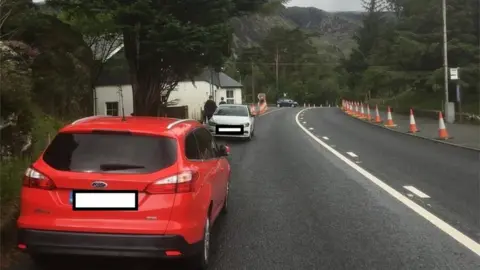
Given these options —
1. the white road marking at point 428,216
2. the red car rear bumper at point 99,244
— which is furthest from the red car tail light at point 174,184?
the white road marking at point 428,216

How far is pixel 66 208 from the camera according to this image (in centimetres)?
461

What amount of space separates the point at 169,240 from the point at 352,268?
1720mm

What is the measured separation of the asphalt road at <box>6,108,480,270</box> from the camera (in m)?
5.30

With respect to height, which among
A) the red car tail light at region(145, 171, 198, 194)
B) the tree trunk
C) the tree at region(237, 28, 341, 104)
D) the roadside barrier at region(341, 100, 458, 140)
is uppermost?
Answer: the tree at region(237, 28, 341, 104)

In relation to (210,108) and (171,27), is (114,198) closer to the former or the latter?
(171,27)

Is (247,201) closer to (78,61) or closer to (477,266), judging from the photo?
(477,266)

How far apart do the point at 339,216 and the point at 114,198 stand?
11.7 ft

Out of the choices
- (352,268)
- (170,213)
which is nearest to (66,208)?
(170,213)

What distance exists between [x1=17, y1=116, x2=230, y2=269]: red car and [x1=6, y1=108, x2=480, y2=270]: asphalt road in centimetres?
66

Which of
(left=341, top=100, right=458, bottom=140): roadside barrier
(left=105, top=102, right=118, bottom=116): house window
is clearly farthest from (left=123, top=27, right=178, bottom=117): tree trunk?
(left=105, top=102, right=118, bottom=116): house window

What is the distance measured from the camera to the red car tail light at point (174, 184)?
4.66 metres

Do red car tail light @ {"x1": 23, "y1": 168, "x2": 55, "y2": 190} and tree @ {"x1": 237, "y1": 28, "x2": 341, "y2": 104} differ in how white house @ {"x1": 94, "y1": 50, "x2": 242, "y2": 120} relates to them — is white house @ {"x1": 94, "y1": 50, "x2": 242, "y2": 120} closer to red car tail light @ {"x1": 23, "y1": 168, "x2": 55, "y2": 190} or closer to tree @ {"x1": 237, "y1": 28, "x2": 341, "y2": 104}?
red car tail light @ {"x1": 23, "y1": 168, "x2": 55, "y2": 190}

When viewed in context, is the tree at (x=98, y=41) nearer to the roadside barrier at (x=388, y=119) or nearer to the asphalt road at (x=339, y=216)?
the roadside barrier at (x=388, y=119)

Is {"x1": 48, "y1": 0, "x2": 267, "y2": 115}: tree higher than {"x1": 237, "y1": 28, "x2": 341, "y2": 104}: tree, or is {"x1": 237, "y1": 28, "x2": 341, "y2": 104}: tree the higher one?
{"x1": 237, "y1": 28, "x2": 341, "y2": 104}: tree
